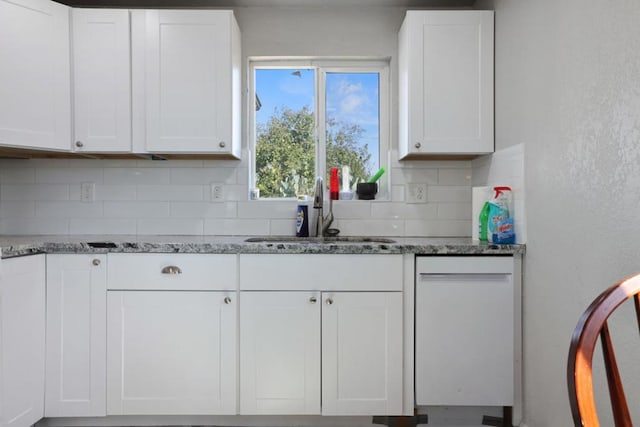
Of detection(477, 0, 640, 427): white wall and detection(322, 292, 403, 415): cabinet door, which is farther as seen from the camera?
detection(322, 292, 403, 415): cabinet door

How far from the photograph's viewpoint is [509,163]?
1.93 m

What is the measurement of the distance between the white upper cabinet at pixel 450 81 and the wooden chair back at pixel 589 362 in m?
1.52

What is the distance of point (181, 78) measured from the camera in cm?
209

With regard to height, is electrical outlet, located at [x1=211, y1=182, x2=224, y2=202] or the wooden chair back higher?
electrical outlet, located at [x1=211, y1=182, x2=224, y2=202]

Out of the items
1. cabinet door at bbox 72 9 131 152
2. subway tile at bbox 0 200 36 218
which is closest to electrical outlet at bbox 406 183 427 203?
cabinet door at bbox 72 9 131 152

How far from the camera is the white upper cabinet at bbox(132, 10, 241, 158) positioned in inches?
82.0

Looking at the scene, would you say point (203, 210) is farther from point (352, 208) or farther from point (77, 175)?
point (352, 208)

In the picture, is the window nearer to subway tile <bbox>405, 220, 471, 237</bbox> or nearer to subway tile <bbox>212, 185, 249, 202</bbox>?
subway tile <bbox>212, 185, 249, 202</bbox>

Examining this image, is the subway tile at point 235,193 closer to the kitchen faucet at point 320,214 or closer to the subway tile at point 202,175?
the subway tile at point 202,175

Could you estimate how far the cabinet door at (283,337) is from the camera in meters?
1.83

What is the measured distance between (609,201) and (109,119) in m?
2.20

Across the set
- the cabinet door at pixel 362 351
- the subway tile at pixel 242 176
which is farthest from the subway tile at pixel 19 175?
the cabinet door at pixel 362 351

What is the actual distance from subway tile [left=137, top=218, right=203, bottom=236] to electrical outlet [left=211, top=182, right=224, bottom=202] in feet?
0.51

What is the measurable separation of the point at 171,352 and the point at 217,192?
955 millimetres
